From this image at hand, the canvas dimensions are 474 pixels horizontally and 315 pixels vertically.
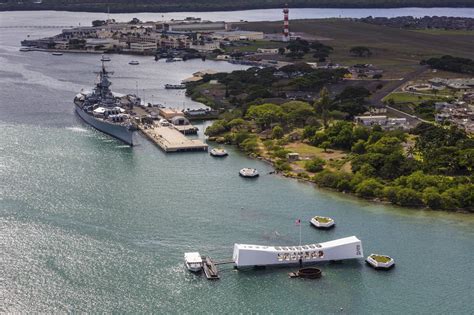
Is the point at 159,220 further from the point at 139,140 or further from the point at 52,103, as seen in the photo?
the point at 52,103

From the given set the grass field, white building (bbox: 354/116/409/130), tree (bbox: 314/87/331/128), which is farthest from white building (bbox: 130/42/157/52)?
white building (bbox: 354/116/409/130)

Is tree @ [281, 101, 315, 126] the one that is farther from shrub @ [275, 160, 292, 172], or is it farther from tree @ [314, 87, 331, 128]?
shrub @ [275, 160, 292, 172]

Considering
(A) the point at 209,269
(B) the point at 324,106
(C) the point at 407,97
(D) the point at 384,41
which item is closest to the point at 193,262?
(A) the point at 209,269

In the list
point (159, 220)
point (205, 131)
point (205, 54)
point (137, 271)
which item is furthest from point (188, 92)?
point (137, 271)

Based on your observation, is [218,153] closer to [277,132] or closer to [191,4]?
[277,132]

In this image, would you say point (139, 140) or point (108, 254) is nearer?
point (108, 254)

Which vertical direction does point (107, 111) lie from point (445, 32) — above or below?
below
